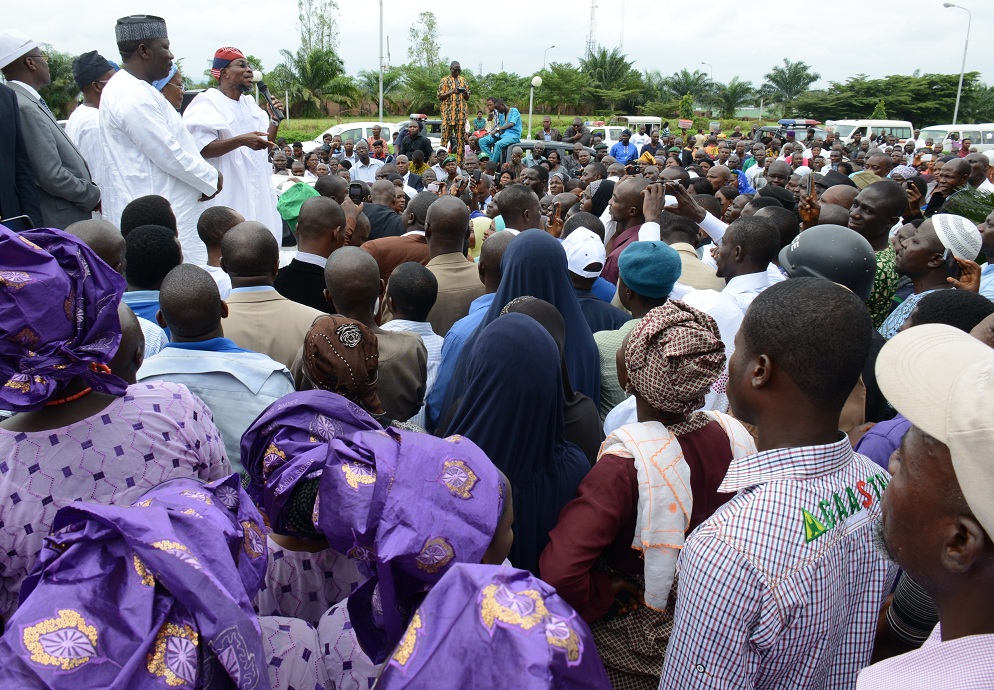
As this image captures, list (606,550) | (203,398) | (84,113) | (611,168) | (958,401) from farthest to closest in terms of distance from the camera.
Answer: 1. (611,168)
2. (84,113)
3. (203,398)
4. (606,550)
5. (958,401)

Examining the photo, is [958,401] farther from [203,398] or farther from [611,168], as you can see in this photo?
[611,168]

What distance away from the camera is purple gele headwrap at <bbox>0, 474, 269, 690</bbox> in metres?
1.19

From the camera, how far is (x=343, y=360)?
2387 mm

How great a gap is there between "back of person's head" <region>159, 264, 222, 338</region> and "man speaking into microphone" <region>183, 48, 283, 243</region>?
3350 millimetres

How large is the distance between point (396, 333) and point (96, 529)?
6.92 feet

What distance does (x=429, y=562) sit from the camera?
61.0 inches

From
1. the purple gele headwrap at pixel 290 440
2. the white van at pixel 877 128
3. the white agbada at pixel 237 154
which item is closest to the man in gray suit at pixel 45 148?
the white agbada at pixel 237 154

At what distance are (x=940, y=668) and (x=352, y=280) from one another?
2.72m

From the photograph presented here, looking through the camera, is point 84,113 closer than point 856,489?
No

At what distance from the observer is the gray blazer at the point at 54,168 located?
15.6 feet

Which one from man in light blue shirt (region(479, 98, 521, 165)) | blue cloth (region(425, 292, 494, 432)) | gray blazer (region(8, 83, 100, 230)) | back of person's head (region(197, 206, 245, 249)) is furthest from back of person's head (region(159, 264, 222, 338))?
man in light blue shirt (region(479, 98, 521, 165))

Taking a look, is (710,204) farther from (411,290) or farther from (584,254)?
(411,290)

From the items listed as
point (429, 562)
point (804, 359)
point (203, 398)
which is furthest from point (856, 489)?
point (203, 398)

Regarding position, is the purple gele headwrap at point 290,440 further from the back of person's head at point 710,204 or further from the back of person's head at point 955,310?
the back of person's head at point 710,204
